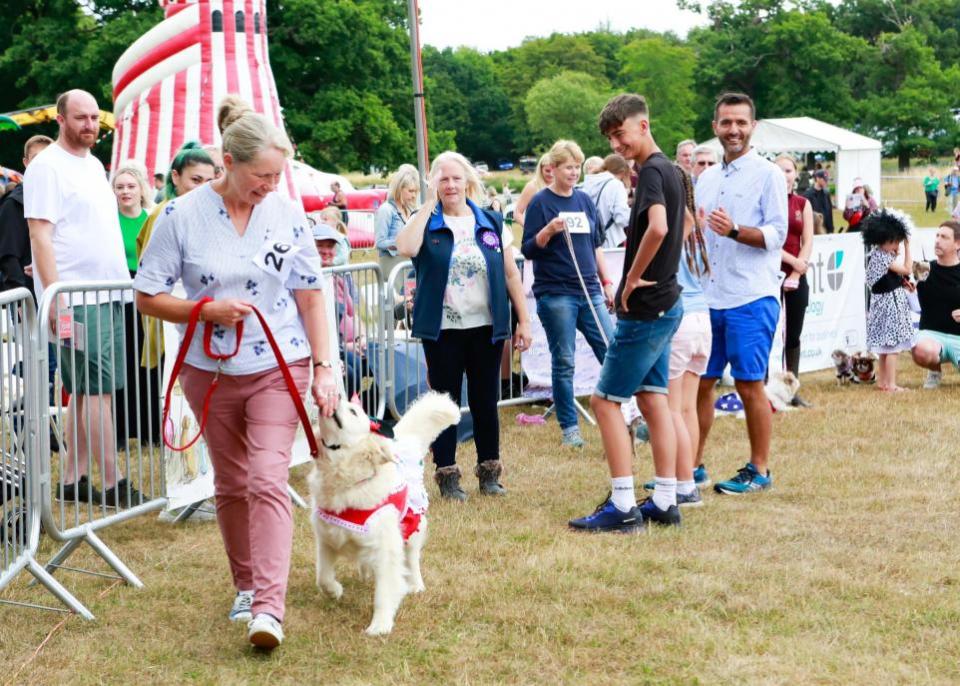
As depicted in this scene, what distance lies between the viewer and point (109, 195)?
5.89 metres

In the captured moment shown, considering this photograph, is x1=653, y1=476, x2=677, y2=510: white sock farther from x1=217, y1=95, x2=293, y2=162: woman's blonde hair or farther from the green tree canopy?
the green tree canopy

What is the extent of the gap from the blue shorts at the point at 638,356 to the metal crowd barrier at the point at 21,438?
2548 mm

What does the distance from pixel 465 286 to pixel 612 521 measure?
1514 mm

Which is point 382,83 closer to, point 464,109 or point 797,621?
point 797,621

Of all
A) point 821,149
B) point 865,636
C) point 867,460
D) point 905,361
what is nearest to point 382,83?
point 821,149

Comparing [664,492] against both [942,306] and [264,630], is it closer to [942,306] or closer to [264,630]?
[264,630]

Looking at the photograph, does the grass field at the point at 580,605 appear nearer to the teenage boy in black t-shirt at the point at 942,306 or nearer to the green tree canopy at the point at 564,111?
the teenage boy in black t-shirt at the point at 942,306

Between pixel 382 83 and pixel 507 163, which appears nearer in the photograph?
→ pixel 382 83

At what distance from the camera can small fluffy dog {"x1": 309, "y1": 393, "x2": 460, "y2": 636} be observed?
417 centimetres

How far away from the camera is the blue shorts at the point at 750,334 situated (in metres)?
6.11

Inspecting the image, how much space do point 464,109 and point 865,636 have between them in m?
95.9

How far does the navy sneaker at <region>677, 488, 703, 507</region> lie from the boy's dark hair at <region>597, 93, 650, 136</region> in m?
1.98

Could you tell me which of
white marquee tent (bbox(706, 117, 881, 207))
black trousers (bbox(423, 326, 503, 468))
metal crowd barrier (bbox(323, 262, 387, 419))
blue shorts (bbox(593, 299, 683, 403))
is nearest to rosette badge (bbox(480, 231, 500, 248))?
black trousers (bbox(423, 326, 503, 468))

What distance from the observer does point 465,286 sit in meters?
6.12
